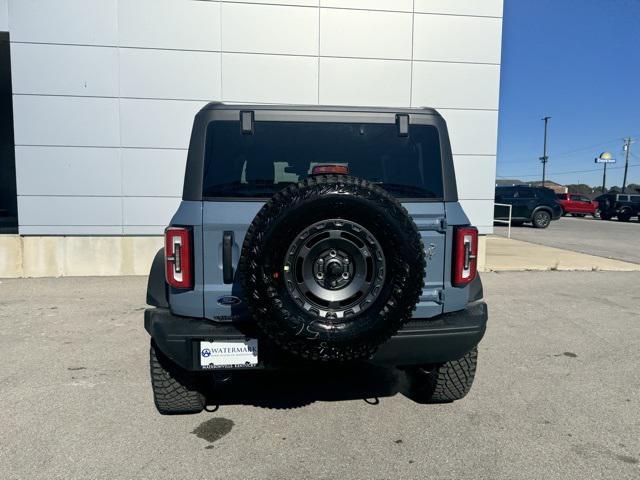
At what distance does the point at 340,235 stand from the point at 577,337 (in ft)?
13.0

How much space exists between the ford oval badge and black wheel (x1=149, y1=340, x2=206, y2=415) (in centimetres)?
65

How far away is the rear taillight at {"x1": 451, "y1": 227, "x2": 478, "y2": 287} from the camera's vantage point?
9.45ft

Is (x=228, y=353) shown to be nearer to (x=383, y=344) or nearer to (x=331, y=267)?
(x=331, y=267)

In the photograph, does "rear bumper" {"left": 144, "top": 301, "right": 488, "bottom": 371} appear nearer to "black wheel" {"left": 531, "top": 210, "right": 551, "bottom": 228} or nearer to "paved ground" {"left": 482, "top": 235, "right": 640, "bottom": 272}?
"paved ground" {"left": 482, "top": 235, "right": 640, "bottom": 272}

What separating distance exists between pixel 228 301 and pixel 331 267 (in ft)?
2.22

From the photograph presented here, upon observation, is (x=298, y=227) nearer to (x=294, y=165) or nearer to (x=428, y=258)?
(x=294, y=165)

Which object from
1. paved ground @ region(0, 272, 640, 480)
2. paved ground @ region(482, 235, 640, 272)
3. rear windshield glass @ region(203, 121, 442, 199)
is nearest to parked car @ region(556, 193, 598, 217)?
paved ground @ region(482, 235, 640, 272)

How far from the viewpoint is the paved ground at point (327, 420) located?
2.61 meters

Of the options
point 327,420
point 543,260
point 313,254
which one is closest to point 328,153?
point 313,254

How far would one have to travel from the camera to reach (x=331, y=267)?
2508 millimetres

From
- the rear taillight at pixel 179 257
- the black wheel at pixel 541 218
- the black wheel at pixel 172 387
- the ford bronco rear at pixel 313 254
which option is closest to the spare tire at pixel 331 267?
the ford bronco rear at pixel 313 254

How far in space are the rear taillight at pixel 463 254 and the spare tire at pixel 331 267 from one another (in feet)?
1.47

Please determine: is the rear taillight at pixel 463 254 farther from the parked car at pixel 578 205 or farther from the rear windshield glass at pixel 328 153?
the parked car at pixel 578 205

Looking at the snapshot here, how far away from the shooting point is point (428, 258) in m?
2.86
